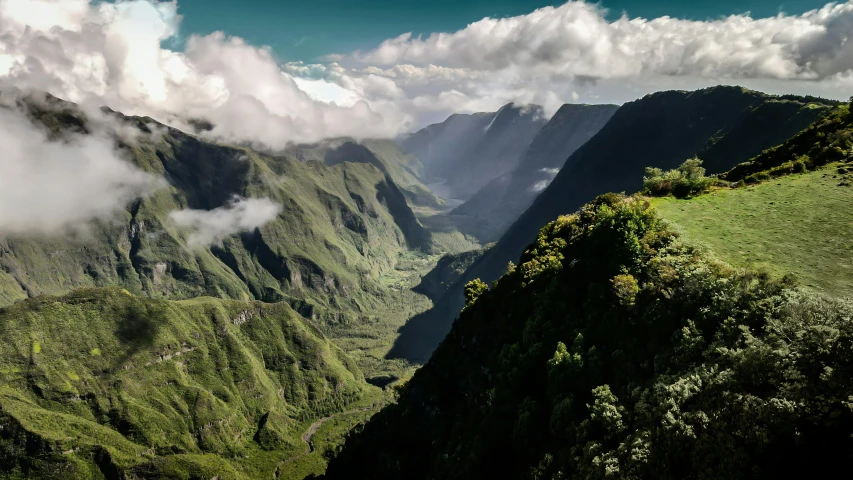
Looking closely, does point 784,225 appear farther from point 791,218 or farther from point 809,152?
point 809,152

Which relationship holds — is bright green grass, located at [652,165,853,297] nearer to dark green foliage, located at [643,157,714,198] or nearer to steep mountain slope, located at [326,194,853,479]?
dark green foliage, located at [643,157,714,198]

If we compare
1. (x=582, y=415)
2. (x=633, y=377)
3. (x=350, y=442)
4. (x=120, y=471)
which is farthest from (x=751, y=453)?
(x=120, y=471)

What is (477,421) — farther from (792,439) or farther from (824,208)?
(824,208)

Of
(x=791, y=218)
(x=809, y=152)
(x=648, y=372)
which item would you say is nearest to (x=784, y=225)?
(x=791, y=218)

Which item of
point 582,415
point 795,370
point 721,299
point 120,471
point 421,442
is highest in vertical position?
point 721,299

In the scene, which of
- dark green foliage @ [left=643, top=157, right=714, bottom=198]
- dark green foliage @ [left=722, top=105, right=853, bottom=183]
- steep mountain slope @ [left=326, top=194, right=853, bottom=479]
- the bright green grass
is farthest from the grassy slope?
steep mountain slope @ [left=326, top=194, right=853, bottom=479]

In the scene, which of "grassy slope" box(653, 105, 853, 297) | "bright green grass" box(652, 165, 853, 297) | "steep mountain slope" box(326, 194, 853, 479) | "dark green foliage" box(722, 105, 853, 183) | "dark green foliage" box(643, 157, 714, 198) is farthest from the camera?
"dark green foliage" box(722, 105, 853, 183)

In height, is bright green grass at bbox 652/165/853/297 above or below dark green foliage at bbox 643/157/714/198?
below

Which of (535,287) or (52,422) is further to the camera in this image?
(52,422)
